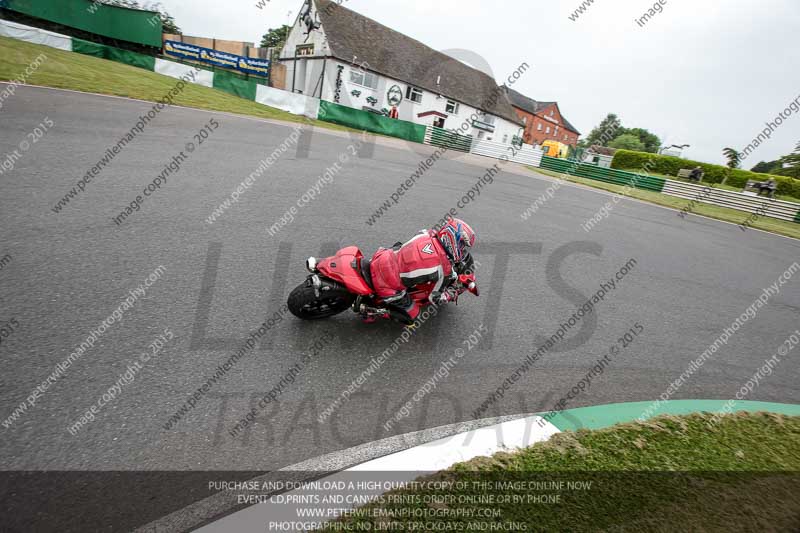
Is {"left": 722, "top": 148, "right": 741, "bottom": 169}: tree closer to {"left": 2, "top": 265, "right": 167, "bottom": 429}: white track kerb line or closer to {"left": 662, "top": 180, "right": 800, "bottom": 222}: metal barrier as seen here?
{"left": 662, "top": 180, "right": 800, "bottom": 222}: metal barrier

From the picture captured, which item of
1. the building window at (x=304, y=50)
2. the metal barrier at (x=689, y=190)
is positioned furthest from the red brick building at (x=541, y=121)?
the building window at (x=304, y=50)

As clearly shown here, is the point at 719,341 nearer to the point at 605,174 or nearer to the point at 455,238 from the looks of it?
the point at 455,238

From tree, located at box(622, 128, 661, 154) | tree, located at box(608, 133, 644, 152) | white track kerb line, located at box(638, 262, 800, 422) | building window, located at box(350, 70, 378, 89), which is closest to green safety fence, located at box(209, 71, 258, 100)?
building window, located at box(350, 70, 378, 89)

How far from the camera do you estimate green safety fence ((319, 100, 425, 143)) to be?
24.7m

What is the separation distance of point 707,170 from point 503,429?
3712 centimetres

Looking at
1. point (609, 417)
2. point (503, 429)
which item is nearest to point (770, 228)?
point (609, 417)

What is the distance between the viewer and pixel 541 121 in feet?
243

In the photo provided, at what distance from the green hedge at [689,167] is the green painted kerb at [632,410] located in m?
31.4

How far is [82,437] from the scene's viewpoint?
2.34 meters

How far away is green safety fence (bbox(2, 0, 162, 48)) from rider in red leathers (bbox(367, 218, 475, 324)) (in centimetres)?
3876

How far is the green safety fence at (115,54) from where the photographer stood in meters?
24.6

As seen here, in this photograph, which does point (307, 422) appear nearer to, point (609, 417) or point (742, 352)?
point (609, 417)

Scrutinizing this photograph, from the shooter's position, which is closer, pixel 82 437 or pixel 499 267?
pixel 82 437

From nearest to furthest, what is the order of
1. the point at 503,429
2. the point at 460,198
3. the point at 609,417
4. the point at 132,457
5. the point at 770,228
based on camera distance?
the point at 132,457, the point at 503,429, the point at 609,417, the point at 460,198, the point at 770,228
